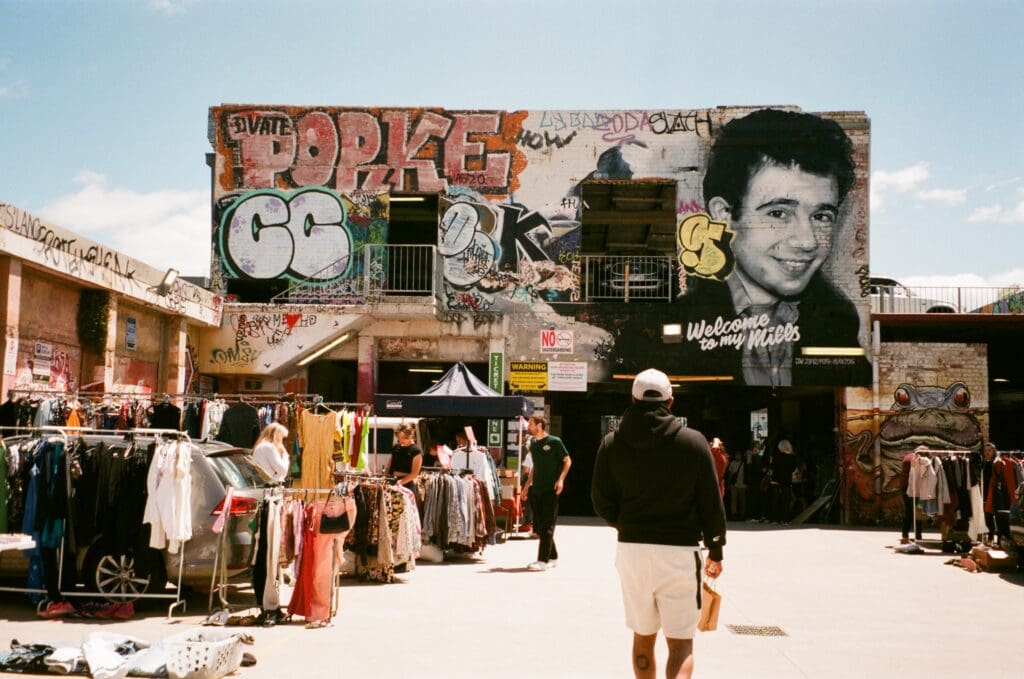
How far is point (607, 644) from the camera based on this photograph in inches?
315

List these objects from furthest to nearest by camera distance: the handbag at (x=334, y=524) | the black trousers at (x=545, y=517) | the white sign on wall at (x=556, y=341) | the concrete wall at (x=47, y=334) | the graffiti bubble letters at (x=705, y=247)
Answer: the graffiti bubble letters at (x=705, y=247), the white sign on wall at (x=556, y=341), the concrete wall at (x=47, y=334), the black trousers at (x=545, y=517), the handbag at (x=334, y=524)

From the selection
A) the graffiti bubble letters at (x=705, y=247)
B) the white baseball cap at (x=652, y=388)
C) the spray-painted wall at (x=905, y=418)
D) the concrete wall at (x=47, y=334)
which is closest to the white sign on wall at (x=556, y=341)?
the graffiti bubble letters at (x=705, y=247)

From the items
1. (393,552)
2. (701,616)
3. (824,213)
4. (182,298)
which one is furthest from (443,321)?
(701,616)

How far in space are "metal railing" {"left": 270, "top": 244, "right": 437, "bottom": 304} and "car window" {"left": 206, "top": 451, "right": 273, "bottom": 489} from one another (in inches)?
497

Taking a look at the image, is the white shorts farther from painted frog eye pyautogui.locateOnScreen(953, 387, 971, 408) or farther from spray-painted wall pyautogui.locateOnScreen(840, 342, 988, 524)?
painted frog eye pyautogui.locateOnScreen(953, 387, 971, 408)

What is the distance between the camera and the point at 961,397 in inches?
886

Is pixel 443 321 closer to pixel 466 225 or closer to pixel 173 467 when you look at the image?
pixel 466 225

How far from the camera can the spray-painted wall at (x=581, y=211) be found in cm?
2286

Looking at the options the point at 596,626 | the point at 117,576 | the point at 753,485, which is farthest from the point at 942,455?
the point at 117,576

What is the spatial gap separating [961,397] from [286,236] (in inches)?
631

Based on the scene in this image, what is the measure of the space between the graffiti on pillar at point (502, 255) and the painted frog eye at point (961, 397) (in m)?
8.90

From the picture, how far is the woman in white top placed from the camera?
1223 centimetres

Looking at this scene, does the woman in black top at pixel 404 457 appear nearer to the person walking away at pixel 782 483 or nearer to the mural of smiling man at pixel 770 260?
the mural of smiling man at pixel 770 260

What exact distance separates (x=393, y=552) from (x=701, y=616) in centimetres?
651
